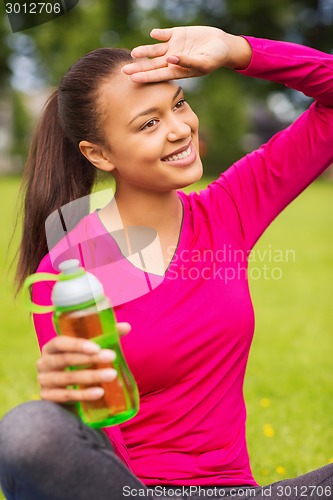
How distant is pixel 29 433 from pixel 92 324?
27 centimetres

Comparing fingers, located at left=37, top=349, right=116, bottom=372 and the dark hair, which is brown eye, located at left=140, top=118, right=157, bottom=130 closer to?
the dark hair

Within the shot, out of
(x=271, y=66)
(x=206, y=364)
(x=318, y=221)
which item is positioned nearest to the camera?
(x=206, y=364)

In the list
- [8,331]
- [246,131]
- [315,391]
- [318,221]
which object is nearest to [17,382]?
[8,331]

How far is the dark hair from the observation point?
2.27 meters

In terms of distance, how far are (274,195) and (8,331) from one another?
3.98 metres

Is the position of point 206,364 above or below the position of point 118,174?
below

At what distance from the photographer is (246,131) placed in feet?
100

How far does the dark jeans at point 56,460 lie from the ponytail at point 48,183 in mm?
836

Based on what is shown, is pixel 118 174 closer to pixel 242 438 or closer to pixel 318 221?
pixel 242 438

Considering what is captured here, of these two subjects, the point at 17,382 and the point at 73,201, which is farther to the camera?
the point at 17,382

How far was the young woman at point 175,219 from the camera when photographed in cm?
212

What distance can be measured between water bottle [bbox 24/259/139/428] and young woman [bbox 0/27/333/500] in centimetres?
34

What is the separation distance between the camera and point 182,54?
2.12 meters

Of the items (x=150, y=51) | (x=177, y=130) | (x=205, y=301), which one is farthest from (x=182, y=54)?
(x=205, y=301)
